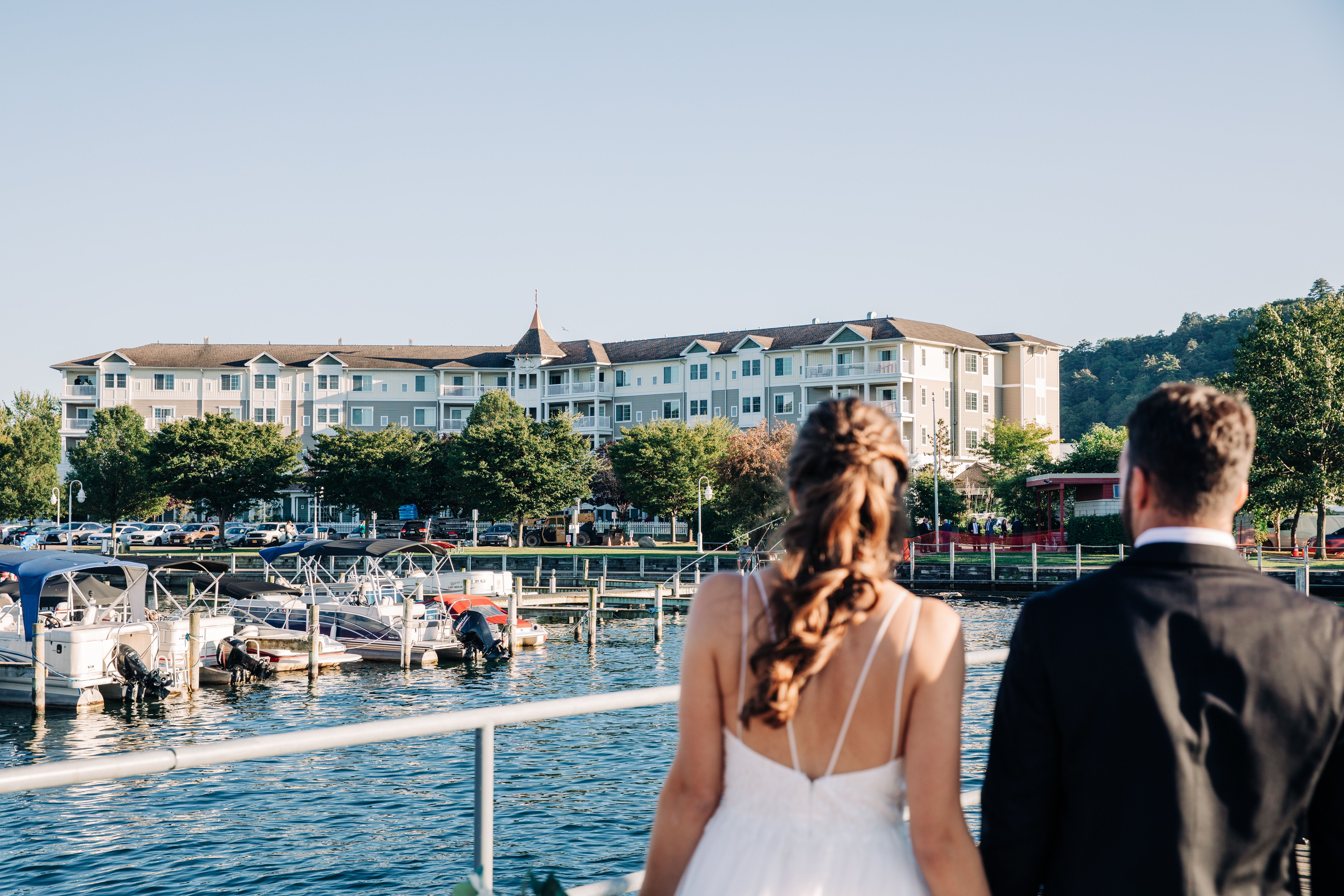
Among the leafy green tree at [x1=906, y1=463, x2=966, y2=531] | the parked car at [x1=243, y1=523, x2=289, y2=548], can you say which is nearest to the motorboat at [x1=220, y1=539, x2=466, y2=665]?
the leafy green tree at [x1=906, y1=463, x2=966, y2=531]

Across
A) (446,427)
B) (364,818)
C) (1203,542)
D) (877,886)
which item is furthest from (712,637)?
(446,427)

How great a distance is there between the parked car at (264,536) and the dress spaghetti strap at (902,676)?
7621 cm

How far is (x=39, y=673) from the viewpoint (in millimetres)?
23609

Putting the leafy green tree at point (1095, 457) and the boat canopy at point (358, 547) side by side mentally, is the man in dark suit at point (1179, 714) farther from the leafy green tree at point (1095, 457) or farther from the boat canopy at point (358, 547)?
the leafy green tree at point (1095, 457)

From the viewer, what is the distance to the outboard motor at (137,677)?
24.9m

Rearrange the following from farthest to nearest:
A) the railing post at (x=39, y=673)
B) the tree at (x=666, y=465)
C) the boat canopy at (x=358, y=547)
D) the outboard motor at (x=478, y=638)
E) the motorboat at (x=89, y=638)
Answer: the tree at (x=666, y=465)
the boat canopy at (x=358, y=547)
the outboard motor at (x=478, y=638)
the motorboat at (x=89, y=638)
the railing post at (x=39, y=673)

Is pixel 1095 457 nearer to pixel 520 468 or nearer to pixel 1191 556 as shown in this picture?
pixel 520 468

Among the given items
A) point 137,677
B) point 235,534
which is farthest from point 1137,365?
point 137,677

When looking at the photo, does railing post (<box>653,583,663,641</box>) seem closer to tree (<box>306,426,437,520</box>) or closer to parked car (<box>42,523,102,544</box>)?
tree (<box>306,426,437,520</box>)

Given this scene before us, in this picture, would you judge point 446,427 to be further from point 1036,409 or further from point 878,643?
point 878,643

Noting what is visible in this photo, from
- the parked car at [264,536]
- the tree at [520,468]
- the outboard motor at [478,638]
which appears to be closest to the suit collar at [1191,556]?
the outboard motor at [478,638]

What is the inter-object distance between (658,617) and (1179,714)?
3397 cm

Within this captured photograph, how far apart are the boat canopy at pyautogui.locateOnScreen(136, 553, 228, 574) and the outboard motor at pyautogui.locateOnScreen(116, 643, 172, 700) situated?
2260mm

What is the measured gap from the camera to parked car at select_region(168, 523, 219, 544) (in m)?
76.6
